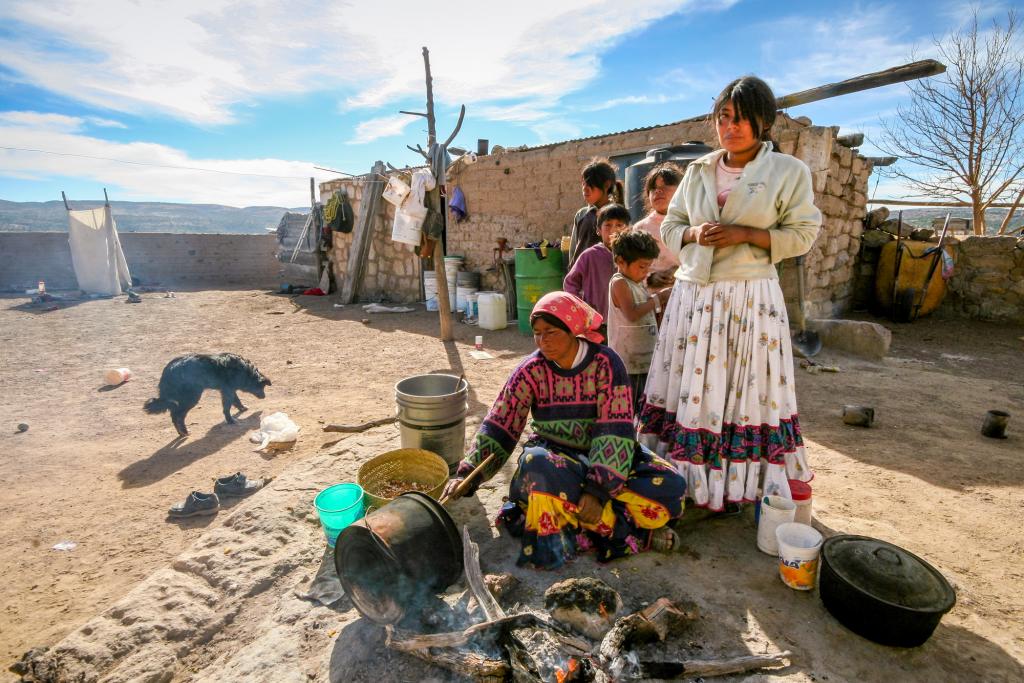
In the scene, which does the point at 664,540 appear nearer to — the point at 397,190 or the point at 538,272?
the point at 538,272

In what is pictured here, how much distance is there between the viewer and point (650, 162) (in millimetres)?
4469

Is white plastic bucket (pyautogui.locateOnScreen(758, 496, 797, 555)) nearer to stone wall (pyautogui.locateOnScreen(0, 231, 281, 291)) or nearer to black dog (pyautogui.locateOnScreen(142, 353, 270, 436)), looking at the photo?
black dog (pyautogui.locateOnScreen(142, 353, 270, 436))

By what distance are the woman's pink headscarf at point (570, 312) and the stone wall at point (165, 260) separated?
1438 cm

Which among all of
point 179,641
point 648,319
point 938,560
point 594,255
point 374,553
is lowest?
point 179,641

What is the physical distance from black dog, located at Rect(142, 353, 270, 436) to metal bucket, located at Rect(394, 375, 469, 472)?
2.39 metres

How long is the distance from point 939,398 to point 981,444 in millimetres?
1113

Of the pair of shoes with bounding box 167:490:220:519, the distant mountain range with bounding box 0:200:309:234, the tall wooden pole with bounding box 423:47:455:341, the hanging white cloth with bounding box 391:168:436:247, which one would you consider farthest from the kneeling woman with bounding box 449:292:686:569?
the distant mountain range with bounding box 0:200:309:234

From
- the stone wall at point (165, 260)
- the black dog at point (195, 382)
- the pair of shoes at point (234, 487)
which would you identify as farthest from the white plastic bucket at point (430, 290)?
→ the stone wall at point (165, 260)

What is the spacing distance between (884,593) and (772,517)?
1.56 feet

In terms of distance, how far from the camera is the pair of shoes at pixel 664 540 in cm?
211

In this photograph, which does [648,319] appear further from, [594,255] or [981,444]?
[981,444]

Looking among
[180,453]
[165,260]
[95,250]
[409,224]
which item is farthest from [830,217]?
[165,260]

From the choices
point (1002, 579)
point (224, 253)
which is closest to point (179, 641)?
point (1002, 579)

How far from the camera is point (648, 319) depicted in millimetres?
2561
